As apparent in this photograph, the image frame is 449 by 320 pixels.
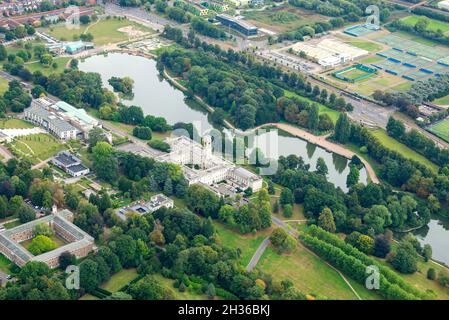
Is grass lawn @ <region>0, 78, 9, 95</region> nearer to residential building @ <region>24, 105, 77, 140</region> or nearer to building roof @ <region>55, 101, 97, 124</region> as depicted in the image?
residential building @ <region>24, 105, 77, 140</region>

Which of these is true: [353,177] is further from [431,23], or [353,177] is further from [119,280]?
[431,23]

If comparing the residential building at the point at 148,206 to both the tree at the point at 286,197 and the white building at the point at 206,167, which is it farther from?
the tree at the point at 286,197

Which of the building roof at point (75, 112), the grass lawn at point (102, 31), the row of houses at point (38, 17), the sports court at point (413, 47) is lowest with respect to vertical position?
the grass lawn at point (102, 31)

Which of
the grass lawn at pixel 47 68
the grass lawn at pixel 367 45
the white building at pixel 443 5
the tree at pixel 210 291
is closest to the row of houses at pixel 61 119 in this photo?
the grass lawn at pixel 47 68

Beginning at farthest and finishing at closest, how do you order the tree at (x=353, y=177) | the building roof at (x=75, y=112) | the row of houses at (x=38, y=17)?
the row of houses at (x=38, y=17)
the building roof at (x=75, y=112)
the tree at (x=353, y=177)

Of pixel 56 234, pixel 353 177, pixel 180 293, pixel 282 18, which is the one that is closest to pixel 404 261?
pixel 353 177

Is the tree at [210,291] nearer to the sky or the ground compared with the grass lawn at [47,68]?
nearer to the sky

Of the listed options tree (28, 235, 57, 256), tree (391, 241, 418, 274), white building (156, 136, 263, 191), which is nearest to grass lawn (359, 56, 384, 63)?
white building (156, 136, 263, 191)
